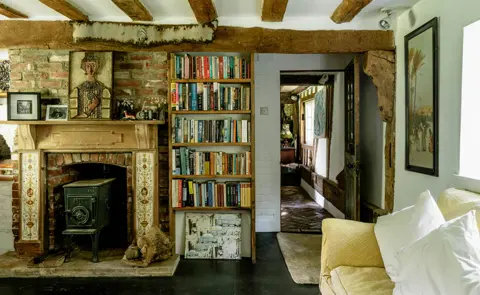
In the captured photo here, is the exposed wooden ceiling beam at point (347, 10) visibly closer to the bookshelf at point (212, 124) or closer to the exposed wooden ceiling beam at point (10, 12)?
the bookshelf at point (212, 124)

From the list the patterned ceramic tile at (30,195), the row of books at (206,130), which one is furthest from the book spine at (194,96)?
the patterned ceramic tile at (30,195)

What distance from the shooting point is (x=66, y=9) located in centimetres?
297

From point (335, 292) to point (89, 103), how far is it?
9.36 ft

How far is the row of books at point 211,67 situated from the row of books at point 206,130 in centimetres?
45

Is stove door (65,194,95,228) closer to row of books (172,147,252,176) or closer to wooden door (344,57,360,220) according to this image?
row of books (172,147,252,176)

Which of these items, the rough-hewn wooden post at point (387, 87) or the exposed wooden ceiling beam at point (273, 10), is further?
the rough-hewn wooden post at point (387, 87)

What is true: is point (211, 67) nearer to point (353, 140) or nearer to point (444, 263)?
point (353, 140)

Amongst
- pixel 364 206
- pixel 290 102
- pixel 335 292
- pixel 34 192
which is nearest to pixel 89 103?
pixel 34 192

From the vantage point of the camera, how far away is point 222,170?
349 cm

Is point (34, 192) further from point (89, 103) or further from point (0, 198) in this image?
point (89, 103)

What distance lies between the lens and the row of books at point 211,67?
3.42 metres

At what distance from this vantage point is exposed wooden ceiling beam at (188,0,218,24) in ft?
9.32

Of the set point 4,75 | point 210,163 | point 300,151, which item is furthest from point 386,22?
point 300,151

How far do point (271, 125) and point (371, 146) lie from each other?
1.26 m
